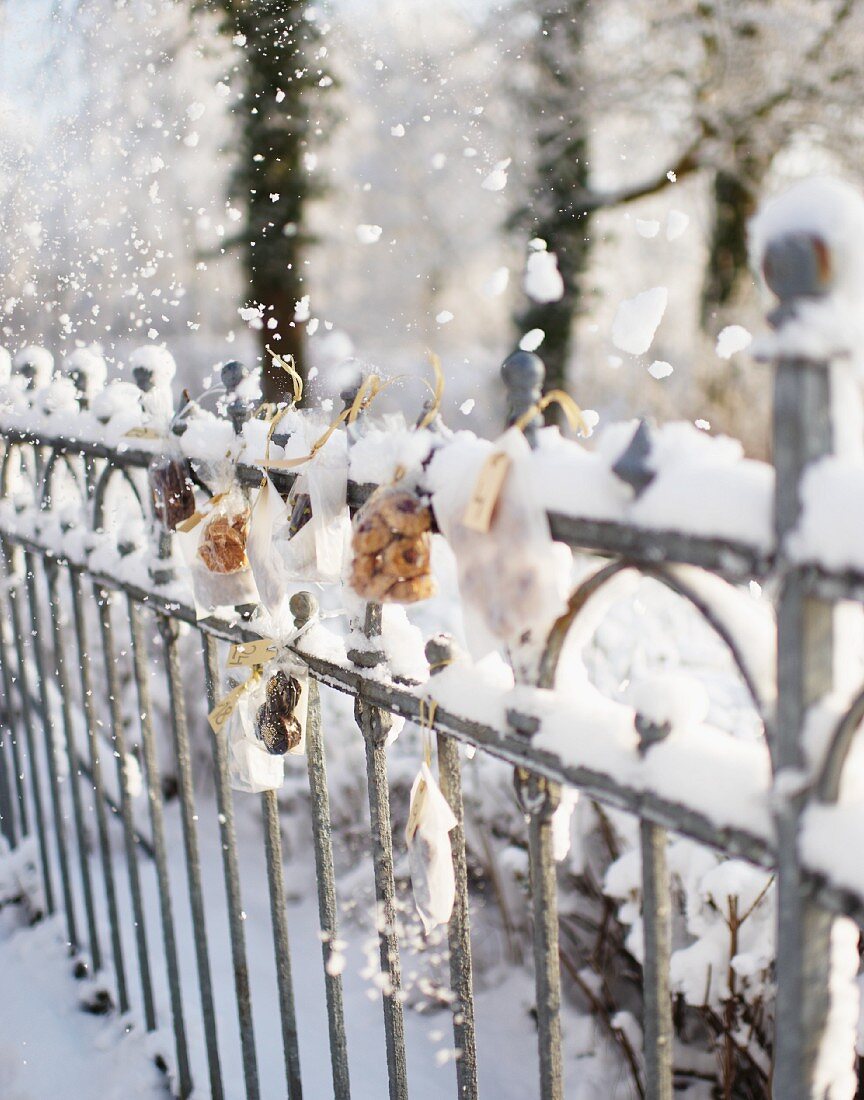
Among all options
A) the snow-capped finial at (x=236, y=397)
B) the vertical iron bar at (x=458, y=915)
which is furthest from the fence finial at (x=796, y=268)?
the snow-capped finial at (x=236, y=397)

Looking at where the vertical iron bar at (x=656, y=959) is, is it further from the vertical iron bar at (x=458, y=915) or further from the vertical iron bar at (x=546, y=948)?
the vertical iron bar at (x=458, y=915)

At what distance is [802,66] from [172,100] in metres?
5.20

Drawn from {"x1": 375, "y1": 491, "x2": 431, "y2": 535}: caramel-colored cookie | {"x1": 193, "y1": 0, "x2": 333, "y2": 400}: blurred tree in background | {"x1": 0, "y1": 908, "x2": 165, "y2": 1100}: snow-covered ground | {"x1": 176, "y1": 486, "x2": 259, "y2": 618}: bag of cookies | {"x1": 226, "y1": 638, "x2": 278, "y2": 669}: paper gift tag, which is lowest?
{"x1": 0, "y1": 908, "x2": 165, "y2": 1100}: snow-covered ground

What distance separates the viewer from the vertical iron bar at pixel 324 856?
1.33 m

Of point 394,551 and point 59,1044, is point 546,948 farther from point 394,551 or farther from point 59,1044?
point 59,1044

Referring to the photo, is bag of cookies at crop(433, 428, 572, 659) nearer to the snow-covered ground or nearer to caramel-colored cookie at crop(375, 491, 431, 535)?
caramel-colored cookie at crop(375, 491, 431, 535)

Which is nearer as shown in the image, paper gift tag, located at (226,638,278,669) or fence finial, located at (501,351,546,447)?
fence finial, located at (501,351,546,447)

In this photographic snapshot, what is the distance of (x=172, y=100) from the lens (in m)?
8.04

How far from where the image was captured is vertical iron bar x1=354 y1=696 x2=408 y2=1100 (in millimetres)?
1206

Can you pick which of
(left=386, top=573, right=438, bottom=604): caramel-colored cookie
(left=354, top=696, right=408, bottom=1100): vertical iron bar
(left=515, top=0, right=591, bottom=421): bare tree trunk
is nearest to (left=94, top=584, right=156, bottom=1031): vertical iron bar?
(left=354, top=696, right=408, bottom=1100): vertical iron bar

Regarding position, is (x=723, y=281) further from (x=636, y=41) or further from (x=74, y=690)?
(x=74, y=690)

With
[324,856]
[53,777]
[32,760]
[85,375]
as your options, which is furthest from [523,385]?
[32,760]

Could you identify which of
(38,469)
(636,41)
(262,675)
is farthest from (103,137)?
(262,675)

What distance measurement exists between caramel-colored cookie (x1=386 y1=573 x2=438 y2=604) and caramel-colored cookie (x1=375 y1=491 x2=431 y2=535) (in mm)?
51
